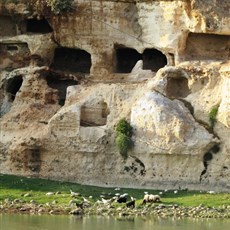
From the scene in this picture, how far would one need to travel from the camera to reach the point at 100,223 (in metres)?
34.1

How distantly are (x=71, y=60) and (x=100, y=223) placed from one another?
16.3 metres

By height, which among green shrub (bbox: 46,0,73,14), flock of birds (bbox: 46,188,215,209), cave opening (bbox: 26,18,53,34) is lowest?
flock of birds (bbox: 46,188,215,209)

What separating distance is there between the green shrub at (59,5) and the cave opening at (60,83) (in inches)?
127

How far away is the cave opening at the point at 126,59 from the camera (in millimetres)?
47938

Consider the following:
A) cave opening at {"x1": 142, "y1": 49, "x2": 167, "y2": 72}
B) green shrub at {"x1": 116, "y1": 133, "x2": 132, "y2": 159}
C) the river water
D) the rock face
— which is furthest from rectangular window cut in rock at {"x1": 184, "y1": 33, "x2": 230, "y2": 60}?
the river water

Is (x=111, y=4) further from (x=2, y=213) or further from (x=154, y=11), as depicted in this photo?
(x=2, y=213)

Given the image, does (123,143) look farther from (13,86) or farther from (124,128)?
(13,86)

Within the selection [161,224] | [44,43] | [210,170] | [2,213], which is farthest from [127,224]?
[44,43]

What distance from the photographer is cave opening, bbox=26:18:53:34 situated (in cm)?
4828

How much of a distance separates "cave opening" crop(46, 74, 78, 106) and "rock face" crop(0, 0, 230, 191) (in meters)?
0.05

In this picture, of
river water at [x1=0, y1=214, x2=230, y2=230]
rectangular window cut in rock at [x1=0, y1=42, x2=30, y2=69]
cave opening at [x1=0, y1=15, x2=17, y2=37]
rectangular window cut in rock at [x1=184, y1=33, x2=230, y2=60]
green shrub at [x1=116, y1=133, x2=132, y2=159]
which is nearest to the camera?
river water at [x1=0, y1=214, x2=230, y2=230]

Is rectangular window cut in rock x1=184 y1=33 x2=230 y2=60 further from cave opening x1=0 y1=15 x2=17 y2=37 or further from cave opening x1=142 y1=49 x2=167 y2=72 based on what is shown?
cave opening x1=0 y1=15 x2=17 y2=37

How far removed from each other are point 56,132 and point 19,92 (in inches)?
134

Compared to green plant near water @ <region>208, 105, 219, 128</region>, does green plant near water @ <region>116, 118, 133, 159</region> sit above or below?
below
